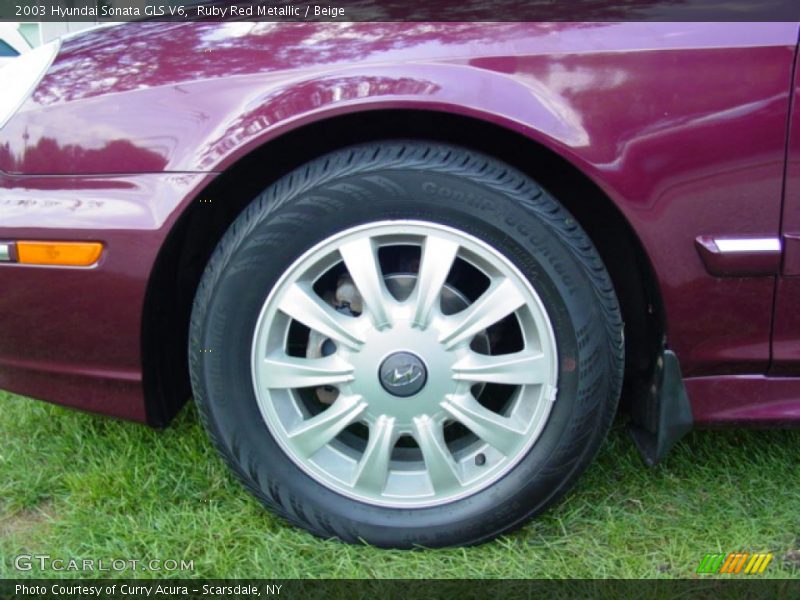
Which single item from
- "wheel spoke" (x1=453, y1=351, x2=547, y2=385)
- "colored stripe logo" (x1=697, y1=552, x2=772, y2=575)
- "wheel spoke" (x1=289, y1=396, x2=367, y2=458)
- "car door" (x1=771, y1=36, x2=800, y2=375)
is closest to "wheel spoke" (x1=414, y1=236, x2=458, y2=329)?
"wheel spoke" (x1=453, y1=351, x2=547, y2=385)

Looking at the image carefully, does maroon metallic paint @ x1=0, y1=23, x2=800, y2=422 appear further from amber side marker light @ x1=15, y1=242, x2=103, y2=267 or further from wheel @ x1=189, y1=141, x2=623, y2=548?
wheel @ x1=189, y1=141, x2=623, y2=548

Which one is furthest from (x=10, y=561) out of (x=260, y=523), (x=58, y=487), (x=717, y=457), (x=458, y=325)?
(x=717, y=457)

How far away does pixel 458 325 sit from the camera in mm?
1757

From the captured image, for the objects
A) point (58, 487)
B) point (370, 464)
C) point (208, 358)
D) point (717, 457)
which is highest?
point (208, 358)

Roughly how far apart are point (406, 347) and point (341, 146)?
489 millimetres

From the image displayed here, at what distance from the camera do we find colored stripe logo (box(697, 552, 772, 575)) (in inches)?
69.6

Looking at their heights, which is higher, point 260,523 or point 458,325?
point 458,325

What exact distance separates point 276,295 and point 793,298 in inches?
43.8

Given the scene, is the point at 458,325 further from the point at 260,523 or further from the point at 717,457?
the point at 717,457

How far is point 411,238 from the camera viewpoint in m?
1.76

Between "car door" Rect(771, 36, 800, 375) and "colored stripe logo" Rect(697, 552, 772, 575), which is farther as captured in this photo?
"colored stripe logo" Rect(697, 552, 772, 575)

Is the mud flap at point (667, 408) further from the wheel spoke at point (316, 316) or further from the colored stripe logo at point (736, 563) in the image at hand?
the wheel spoke at point (316, 316)

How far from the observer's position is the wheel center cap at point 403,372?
177 centimetres

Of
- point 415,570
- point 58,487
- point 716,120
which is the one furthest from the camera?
point 58,487
